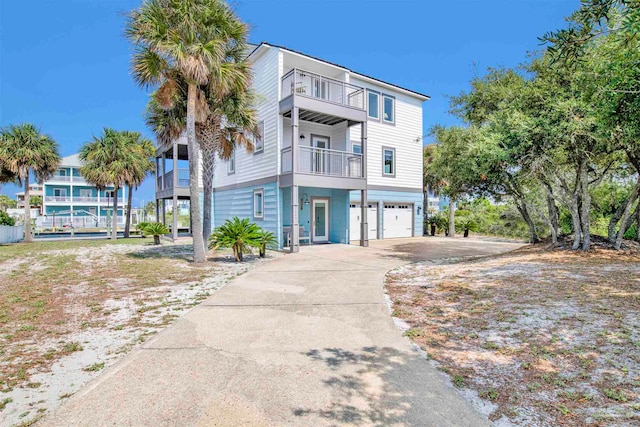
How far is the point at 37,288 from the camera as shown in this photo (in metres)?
7.49

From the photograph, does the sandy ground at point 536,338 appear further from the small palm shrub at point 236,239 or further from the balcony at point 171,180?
the balcony at point 171,180

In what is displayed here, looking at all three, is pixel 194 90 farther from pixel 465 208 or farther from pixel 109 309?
pixel 465 208

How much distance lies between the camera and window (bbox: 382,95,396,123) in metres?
20.0

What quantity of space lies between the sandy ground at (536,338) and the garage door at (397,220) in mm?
12284

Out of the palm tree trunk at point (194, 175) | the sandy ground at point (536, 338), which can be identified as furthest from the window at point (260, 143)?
the sandy ground at point (536, 338)

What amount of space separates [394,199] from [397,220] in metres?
1.43

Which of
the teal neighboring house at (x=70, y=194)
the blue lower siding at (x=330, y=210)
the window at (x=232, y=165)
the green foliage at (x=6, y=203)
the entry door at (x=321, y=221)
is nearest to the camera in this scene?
the blue lower siding at (x=330, y=210)

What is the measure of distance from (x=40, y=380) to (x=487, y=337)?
5.12 metres

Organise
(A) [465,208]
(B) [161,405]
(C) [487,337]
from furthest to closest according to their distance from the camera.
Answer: (A) [465,208]
(C) [487,337]
(B) [161,405]

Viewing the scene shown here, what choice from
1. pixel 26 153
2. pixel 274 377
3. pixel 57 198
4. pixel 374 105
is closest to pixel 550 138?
pixel 274 377

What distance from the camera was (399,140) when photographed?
2078cm

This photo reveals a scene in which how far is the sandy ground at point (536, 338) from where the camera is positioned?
112 inches

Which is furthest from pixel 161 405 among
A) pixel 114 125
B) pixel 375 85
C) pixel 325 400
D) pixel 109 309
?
pixel 114 125

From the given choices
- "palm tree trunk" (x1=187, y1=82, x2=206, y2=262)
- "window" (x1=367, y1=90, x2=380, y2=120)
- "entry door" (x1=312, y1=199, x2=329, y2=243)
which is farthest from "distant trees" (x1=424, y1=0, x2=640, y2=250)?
"palm tree trunk" (x1=187, y1=82, x2=206, y2=262)
